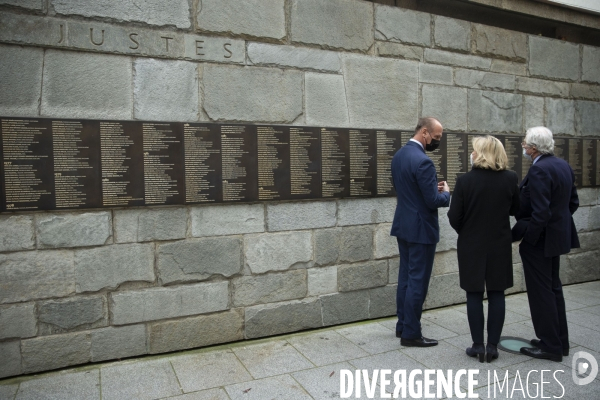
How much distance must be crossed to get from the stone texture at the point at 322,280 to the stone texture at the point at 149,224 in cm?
133

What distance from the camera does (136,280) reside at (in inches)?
155

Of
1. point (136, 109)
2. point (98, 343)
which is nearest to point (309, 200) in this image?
point (136, 109)

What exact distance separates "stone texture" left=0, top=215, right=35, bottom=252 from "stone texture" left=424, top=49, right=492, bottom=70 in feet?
13.7

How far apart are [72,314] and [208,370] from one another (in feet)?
3.80

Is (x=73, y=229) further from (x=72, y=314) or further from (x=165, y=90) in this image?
(x=165, y=90)

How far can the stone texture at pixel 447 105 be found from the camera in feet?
17.2

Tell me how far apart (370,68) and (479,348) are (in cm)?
281

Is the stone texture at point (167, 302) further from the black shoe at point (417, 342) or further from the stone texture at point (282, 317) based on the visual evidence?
the black shoe at point (417, 342)

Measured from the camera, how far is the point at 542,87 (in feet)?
20.0

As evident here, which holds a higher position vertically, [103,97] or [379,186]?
[103,97]

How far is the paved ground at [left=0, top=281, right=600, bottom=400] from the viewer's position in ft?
10.9

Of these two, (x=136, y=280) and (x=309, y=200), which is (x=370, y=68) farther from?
(x=136, y=280)

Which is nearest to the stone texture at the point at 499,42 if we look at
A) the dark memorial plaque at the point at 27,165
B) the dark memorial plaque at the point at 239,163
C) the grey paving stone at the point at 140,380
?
the dark memorial plaque at the point at 239,163

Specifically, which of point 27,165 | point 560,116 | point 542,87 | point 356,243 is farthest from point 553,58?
point 27,165
